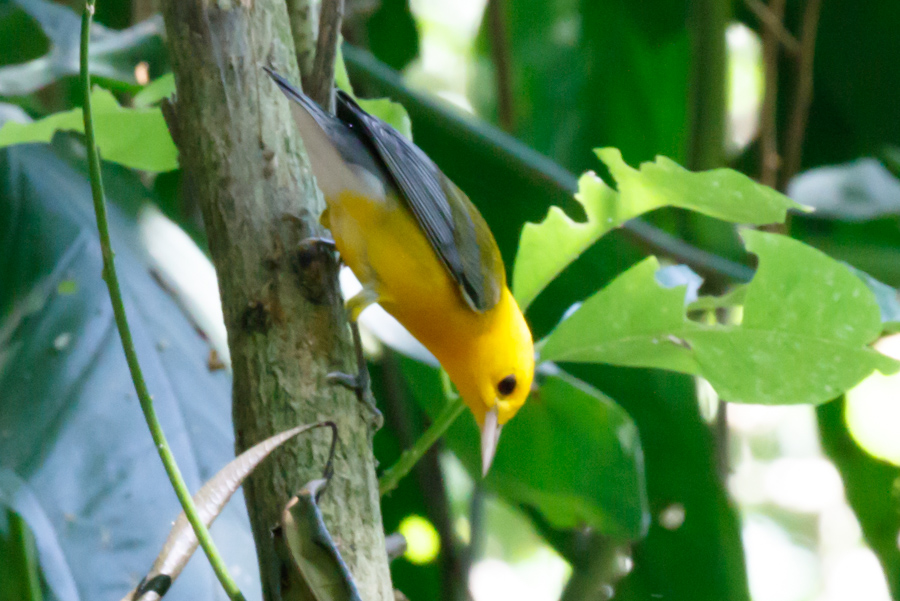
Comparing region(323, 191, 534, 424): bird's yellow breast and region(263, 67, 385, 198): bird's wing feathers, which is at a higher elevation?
region(263, 67, 385, 198): bird's wing feathers

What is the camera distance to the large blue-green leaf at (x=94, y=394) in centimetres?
106

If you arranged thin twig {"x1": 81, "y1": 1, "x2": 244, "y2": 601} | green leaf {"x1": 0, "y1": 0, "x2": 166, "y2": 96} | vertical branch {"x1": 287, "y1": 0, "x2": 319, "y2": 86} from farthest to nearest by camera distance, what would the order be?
green leaf {"x1": 0, "y1": 0, "x2": 166, "y2": 96} < vertical branch {"x1": 287, "y1": 0, "x2": 319, "y2": 86} < thin twig {"x1": 81, "y1": 1, "x2": 244, "y2": 601}

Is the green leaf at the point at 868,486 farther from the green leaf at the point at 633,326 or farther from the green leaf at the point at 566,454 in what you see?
the green leaf at the point at 633,326

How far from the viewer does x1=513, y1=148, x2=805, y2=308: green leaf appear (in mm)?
970

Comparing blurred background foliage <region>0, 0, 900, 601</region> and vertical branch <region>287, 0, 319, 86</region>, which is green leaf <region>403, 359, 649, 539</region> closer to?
blurred background foliage <region>0, 0, 900, 601</region>

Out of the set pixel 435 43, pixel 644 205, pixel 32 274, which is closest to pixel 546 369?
pixel 644 205

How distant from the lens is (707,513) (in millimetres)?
1772

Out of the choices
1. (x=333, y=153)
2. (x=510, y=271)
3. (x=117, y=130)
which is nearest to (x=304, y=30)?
(x=333, y=153)

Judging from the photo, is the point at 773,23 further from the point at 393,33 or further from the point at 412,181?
the point at 412,181

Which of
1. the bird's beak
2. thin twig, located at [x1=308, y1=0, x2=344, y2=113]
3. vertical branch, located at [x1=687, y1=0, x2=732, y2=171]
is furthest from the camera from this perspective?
vertical branch, located at [x1=687, y1=0, x2=732, y2=171]

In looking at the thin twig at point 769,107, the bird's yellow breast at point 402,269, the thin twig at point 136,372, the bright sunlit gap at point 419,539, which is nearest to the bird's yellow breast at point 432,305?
the bird's yellow breast at point 402,269

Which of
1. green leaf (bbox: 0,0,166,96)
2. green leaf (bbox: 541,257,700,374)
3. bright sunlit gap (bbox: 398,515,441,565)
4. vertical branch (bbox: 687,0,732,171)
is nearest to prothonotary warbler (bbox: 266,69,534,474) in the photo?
green leaf (bbox: 541,257,700,374)

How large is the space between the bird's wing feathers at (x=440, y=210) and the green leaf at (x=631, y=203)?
0.56 feet

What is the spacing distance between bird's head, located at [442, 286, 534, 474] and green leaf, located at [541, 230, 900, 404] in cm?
28
